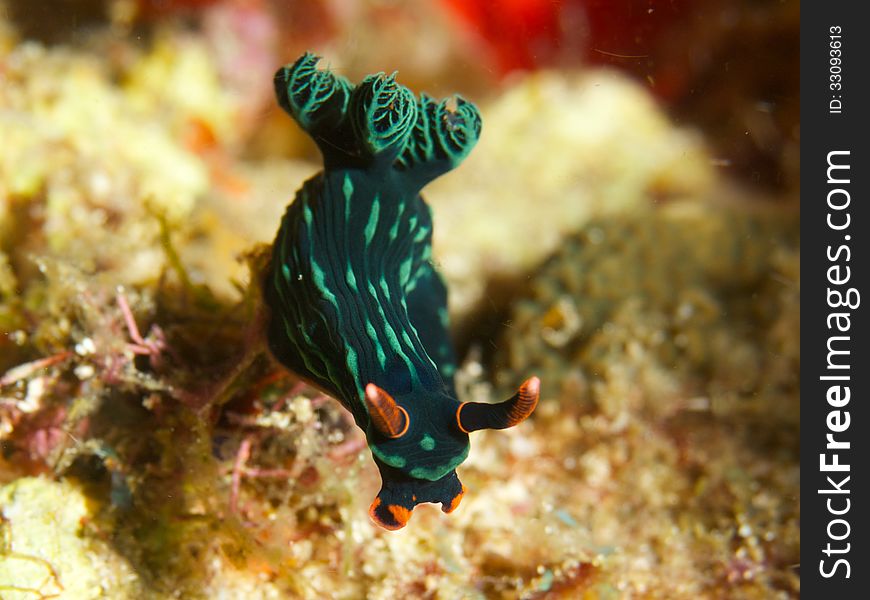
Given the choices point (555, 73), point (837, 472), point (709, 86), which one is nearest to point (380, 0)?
point (555, 73)

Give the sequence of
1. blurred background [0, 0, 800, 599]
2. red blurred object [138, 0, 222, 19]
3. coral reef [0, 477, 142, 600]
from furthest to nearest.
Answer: red blurred object [138, 0, 222, 19]
blurred background [0, 0, 800, 599]
coral reef [0, 477, 142, 600]

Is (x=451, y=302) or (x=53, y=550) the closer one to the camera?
(x=53, y=550)

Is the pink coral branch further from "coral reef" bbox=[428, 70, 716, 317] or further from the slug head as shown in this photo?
"coral reef" bbox=[428, 70, 716, 317]

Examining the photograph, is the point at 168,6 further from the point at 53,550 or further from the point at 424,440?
the point at 424,440

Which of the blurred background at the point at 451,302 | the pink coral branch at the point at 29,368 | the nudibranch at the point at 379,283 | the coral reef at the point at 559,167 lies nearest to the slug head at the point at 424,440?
the nudibranch at the point at 379,283

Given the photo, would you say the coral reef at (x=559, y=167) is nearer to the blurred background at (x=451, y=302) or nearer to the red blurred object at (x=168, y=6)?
the blurred background at (x=451, y=302)

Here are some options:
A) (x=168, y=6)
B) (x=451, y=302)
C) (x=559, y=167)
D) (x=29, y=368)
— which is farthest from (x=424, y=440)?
(x=168, y=6)

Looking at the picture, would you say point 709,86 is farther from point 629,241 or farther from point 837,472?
point 837,472

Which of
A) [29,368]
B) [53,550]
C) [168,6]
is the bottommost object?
[53,550]

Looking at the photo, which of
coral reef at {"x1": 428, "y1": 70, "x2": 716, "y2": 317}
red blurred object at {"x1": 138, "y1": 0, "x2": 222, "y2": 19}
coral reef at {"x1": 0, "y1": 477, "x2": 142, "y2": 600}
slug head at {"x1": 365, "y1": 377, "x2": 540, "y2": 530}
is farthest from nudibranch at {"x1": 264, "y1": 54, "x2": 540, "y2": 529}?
red blurred object at {"x1": 138, "y1": 0, "x2": 222, "y2": 19}
